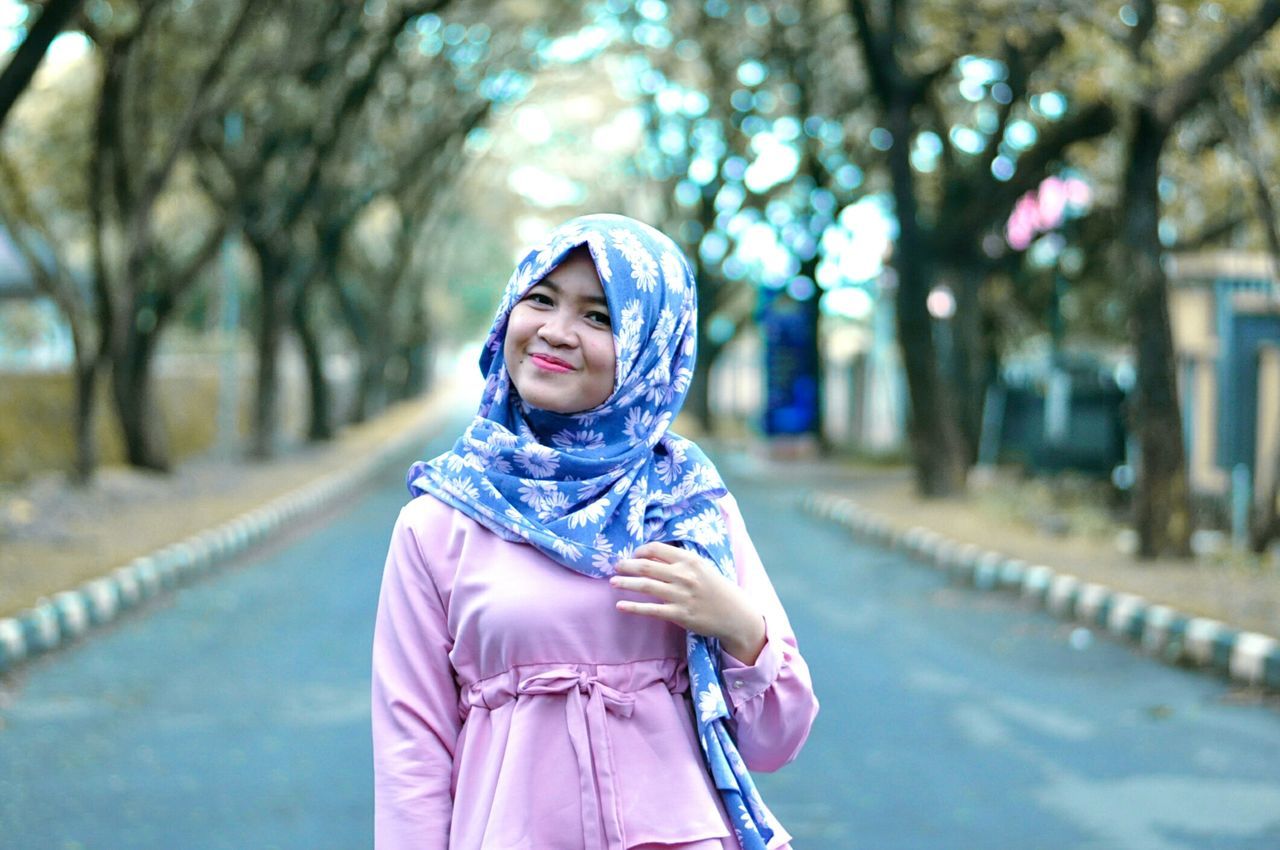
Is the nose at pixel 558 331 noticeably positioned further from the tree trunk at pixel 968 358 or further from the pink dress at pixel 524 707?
the tree trunk at pixel 968 358

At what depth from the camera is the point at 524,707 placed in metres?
2.17

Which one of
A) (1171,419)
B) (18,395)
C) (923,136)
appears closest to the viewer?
(1171,419)

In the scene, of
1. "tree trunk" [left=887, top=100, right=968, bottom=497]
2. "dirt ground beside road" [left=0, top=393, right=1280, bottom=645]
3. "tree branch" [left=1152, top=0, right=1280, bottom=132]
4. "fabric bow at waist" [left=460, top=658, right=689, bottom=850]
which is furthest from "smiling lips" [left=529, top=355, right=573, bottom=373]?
"tree trunk" [left=887, top=100, right=968, bottom=497]

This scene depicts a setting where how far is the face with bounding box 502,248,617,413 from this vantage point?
2168mm

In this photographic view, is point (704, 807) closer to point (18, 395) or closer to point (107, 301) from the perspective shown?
point (107, 301)

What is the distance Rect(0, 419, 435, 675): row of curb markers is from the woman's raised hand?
658 centimetres

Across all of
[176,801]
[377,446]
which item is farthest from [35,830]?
[377,446]

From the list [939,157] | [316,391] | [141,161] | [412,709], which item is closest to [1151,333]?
[939,157]

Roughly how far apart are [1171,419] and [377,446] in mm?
17419

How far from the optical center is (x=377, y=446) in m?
26.7

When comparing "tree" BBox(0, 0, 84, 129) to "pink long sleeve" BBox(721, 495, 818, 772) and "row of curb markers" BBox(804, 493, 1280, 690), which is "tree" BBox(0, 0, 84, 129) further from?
"pink long sleeve" BBox(721, 495, 818, 772)

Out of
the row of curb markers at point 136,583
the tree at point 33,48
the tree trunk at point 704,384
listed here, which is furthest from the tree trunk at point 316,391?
the tree at point 33,48

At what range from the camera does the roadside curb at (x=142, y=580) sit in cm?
846

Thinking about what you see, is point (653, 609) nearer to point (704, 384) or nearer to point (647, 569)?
point (647, 569)
